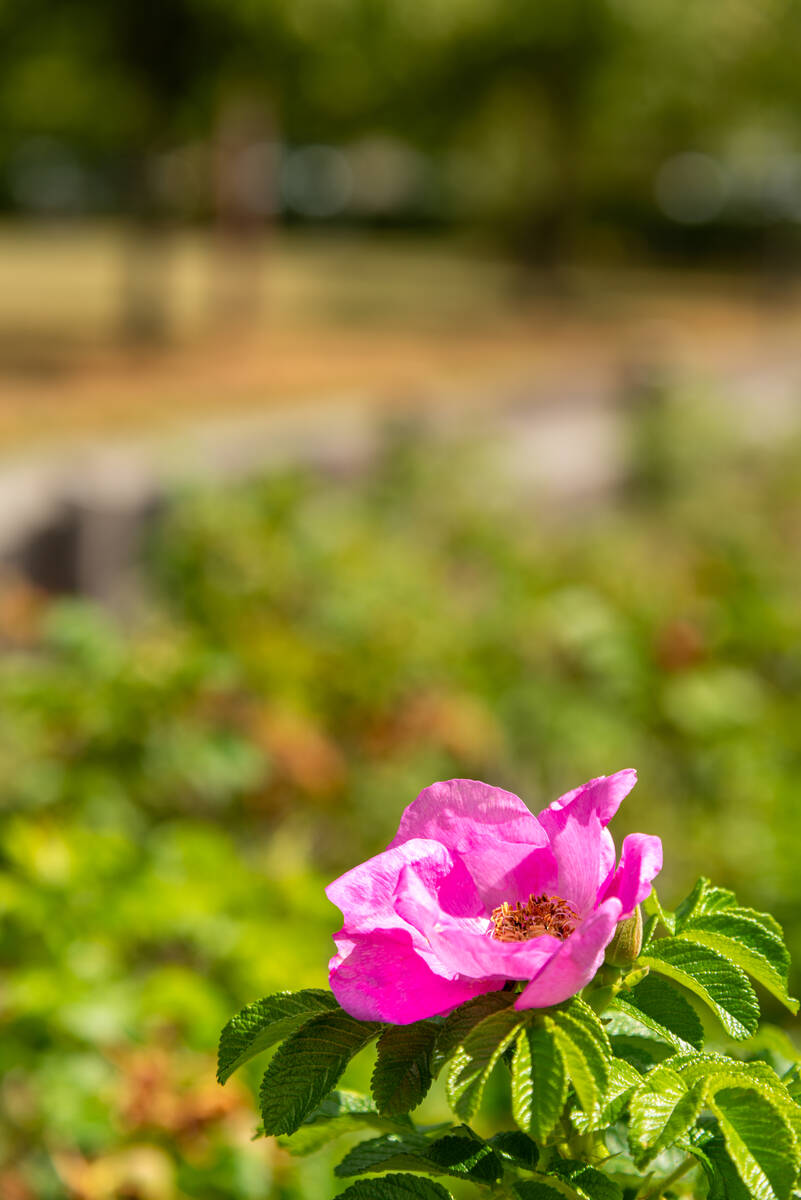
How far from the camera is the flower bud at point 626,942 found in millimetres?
790

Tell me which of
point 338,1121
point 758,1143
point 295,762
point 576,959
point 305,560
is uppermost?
point 576,959

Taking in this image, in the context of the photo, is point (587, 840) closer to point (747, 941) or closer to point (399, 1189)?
point (747, 941)

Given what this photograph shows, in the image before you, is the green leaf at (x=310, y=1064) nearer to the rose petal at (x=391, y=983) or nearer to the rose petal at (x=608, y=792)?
the rose petal at (x=391, y=983)

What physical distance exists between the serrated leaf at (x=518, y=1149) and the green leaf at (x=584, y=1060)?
0.41 feet

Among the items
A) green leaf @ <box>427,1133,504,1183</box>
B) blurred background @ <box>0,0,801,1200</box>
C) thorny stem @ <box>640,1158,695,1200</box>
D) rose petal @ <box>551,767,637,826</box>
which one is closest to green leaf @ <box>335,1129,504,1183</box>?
green leaf @ <box>427,1133,504,1183</box>

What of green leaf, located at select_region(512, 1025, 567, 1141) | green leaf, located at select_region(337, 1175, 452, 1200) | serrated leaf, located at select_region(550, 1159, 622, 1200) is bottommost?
green leaf, located at select_region(337, 1175, 452, 1200)

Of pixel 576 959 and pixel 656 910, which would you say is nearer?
pixel 576 959

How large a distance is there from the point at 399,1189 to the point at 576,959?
8.2 inches

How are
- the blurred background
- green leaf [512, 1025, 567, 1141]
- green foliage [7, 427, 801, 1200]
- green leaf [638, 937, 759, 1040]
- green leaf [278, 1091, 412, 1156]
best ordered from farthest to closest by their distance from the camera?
the blurred background → green foliage [7, 427, 801, 1200] → green leaf [278, 1091, 412, 1156] → green leaf [638, 937, 759, 1040] → green leaf [512, 1025, 567, 1141]

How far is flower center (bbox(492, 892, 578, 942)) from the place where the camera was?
807mm

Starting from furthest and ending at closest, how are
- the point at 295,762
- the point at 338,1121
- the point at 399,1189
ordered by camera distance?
the point at 295,762 < the point at 338,1121 < the point at 399,1189

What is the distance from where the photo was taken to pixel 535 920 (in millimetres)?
820

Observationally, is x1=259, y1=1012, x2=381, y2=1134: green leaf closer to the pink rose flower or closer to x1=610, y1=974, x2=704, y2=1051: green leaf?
the pink rose flower

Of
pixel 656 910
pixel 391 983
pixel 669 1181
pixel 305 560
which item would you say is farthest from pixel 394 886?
pixel 305 560
